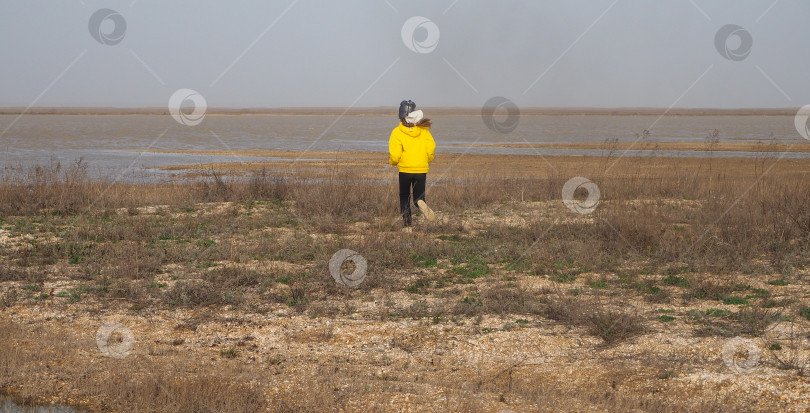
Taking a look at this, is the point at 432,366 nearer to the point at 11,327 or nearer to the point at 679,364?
the point at 679,364

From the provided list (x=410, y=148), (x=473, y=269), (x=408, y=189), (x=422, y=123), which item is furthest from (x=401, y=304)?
(x=422, y=123)

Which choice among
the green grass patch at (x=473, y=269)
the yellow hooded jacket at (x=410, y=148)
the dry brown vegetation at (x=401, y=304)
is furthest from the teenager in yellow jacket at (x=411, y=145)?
the green grass patch at (x=473, y=269)

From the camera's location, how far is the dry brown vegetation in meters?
5.77

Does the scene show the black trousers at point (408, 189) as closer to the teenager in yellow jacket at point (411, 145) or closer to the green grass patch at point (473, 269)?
the teenager in yellow jacket at point (411, 145)

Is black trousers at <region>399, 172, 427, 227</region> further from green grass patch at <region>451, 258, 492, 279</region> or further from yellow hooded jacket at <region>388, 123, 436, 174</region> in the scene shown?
green grass patch at <region>451, 258, 492, 279</region>

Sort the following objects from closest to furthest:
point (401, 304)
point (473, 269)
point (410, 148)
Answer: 1. point (401, 304)
2. point (473, 269)
3. point (410, 148)

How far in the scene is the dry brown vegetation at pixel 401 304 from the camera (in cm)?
577

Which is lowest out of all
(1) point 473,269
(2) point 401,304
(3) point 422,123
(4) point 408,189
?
(2) point 401,304

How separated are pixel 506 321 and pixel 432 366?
140cm

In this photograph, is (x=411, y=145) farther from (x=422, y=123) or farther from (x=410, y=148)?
(x=422, y=123)

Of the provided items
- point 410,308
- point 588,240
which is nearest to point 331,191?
point 588,240

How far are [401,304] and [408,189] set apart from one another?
403 cm

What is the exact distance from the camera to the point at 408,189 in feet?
39.1

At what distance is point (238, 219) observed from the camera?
42.2ft
